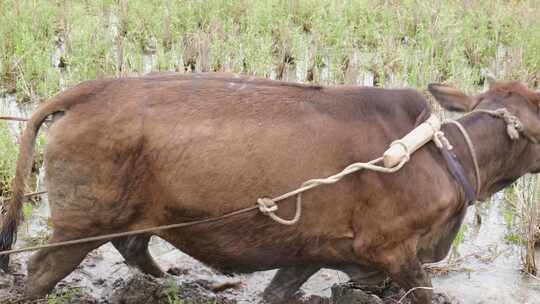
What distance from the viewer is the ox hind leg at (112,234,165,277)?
5148 mm

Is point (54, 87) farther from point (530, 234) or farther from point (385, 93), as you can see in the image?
point (530, 234)

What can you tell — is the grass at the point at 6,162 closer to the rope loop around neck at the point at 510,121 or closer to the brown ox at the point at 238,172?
the brown ox at the point at 238,172

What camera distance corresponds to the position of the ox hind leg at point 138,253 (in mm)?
5148

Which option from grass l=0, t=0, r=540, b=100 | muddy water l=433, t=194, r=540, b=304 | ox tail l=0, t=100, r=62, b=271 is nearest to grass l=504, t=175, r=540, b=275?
muddy water l=433, t=194, r=540, b=304

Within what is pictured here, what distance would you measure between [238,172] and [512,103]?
1.80 meters

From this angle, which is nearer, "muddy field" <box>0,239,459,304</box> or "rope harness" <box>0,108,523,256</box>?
"rope harness" <box>0,108,523,256</box>

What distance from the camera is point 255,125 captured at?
14.4 feet

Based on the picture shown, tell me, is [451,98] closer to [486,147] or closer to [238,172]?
[486,147]

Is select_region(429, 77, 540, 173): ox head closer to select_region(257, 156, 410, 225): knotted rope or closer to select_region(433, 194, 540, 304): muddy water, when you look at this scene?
select_region(257, 156, 410, 225): knotted rope

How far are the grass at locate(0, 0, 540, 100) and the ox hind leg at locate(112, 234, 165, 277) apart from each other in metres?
2.85

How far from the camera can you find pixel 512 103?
488 centimetres

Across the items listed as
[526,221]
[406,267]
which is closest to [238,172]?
[406,267]

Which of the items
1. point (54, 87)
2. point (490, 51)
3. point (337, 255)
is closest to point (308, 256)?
point (337, 255)

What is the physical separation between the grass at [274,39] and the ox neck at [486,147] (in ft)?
9.87
